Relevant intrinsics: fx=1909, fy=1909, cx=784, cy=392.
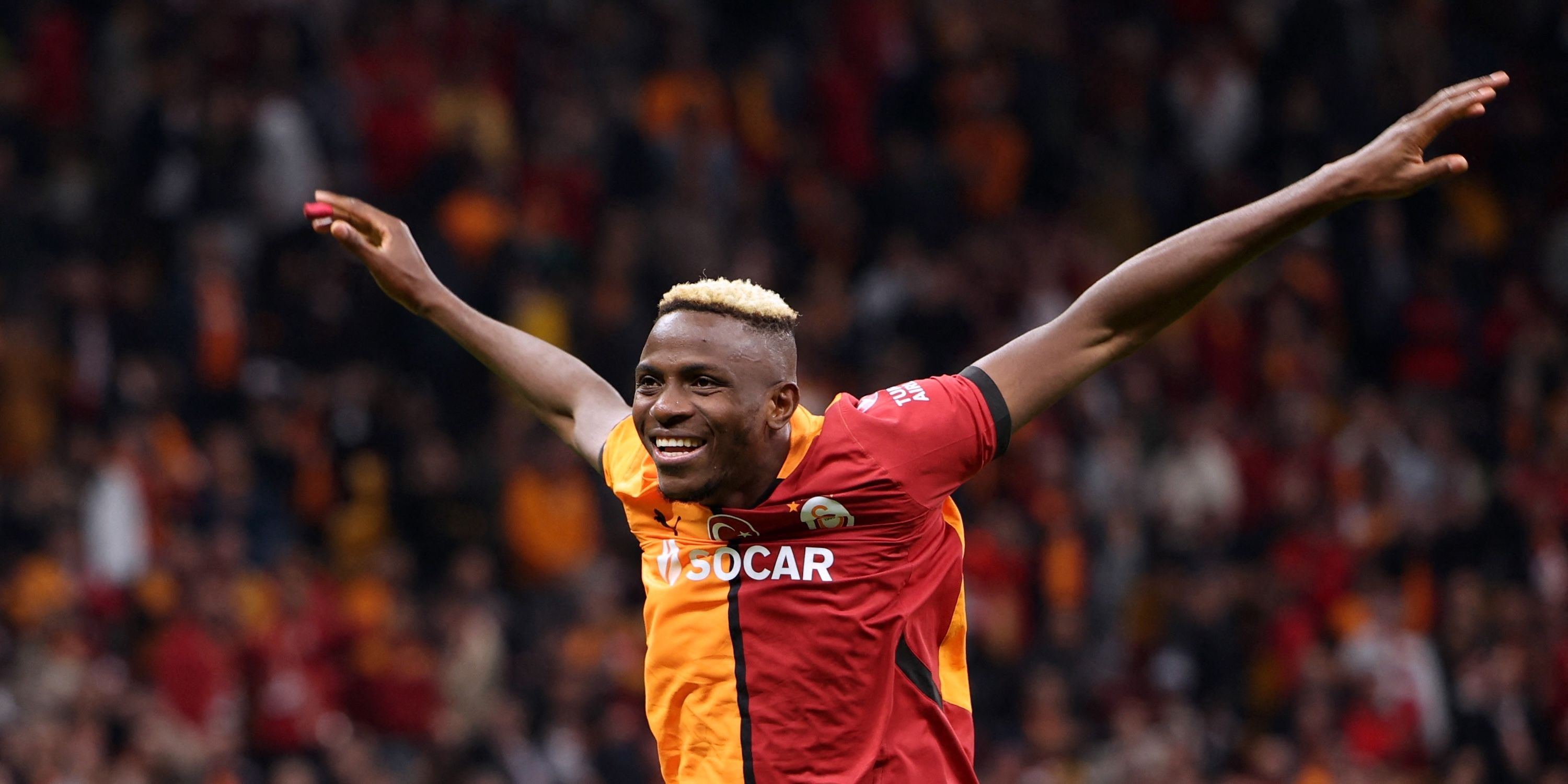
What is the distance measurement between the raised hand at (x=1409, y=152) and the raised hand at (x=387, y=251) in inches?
98.8

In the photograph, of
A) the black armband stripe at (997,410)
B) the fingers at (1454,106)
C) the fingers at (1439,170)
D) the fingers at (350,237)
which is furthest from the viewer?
the fingers at (350,237)

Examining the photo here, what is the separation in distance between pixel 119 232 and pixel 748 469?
35.0ft

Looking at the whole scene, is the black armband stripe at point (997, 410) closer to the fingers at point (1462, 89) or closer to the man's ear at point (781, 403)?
the man's ear at point (781, 403)

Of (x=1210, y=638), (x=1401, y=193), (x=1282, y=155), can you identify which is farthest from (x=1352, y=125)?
(x=1401, y=193)

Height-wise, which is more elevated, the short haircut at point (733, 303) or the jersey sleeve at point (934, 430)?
the short haircut at point (733, 303)

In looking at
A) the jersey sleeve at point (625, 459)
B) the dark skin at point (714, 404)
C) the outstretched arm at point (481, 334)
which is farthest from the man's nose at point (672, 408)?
the outstretched arm at point (481, 334)

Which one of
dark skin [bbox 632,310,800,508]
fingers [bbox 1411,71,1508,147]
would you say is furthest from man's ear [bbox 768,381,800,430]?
fingers [bbox 1411,71,1508,147]

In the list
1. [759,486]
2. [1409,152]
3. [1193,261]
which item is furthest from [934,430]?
[1409,152]

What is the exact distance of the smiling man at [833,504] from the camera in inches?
171

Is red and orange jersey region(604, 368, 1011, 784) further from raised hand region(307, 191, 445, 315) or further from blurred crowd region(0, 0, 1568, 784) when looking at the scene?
blurred crowd region(0, 0, 1568, 784)

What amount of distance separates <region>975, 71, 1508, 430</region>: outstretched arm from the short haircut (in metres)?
0.54

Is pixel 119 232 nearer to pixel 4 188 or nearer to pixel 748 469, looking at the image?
pixel 4 188

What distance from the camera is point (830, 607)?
173 inches

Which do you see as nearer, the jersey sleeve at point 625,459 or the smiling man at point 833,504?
the smiling man at point 833,504
